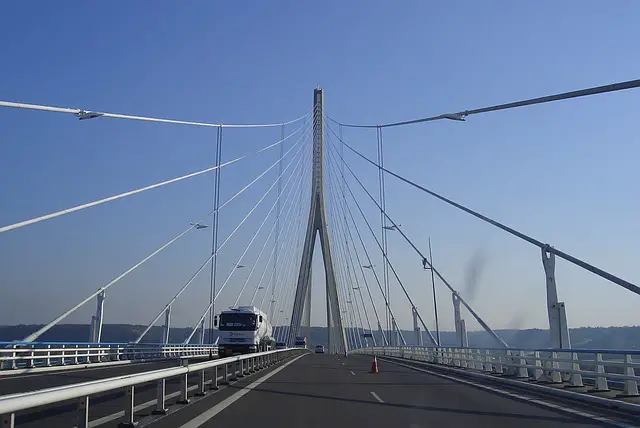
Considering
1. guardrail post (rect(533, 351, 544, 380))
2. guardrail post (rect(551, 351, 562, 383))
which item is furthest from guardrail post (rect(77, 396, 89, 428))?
guardrail post (rect(533, 351, 544, 380))

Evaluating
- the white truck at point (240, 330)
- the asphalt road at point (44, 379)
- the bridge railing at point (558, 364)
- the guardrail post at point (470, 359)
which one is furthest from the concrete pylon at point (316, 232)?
the asphalt road at point (44, 379)

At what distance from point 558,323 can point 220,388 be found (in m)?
10.3

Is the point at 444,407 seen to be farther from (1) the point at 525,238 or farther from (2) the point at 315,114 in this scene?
(2) the point at 315,114

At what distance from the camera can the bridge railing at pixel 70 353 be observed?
2767 centimetres

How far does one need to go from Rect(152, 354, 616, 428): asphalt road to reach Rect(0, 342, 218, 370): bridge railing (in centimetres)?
1391

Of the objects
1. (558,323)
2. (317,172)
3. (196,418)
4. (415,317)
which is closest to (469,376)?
(558,323)

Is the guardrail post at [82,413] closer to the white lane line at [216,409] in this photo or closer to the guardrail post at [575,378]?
the white lane line at [216,409]

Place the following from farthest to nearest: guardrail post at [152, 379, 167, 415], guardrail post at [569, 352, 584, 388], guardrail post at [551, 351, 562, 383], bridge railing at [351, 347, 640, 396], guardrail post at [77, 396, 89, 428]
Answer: guardrail post at [551, 351, 562, 383] → guardrail post at [569, 352, 584, 388] → bridge railing at [351, 347, 640, 396] → guardrail post at [152, 379, 167, 415] → guardrail post at [77, 396, 89, 428]

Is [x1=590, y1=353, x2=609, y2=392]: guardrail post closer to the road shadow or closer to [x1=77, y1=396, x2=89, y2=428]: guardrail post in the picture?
the road shadow

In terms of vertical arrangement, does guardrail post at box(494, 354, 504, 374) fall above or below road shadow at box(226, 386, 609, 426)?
above

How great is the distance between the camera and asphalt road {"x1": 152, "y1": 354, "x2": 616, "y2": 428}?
1095 centimetres

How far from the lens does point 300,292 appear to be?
184 feet

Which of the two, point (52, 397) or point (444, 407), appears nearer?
point (52, 397)

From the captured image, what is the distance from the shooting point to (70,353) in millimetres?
33062
